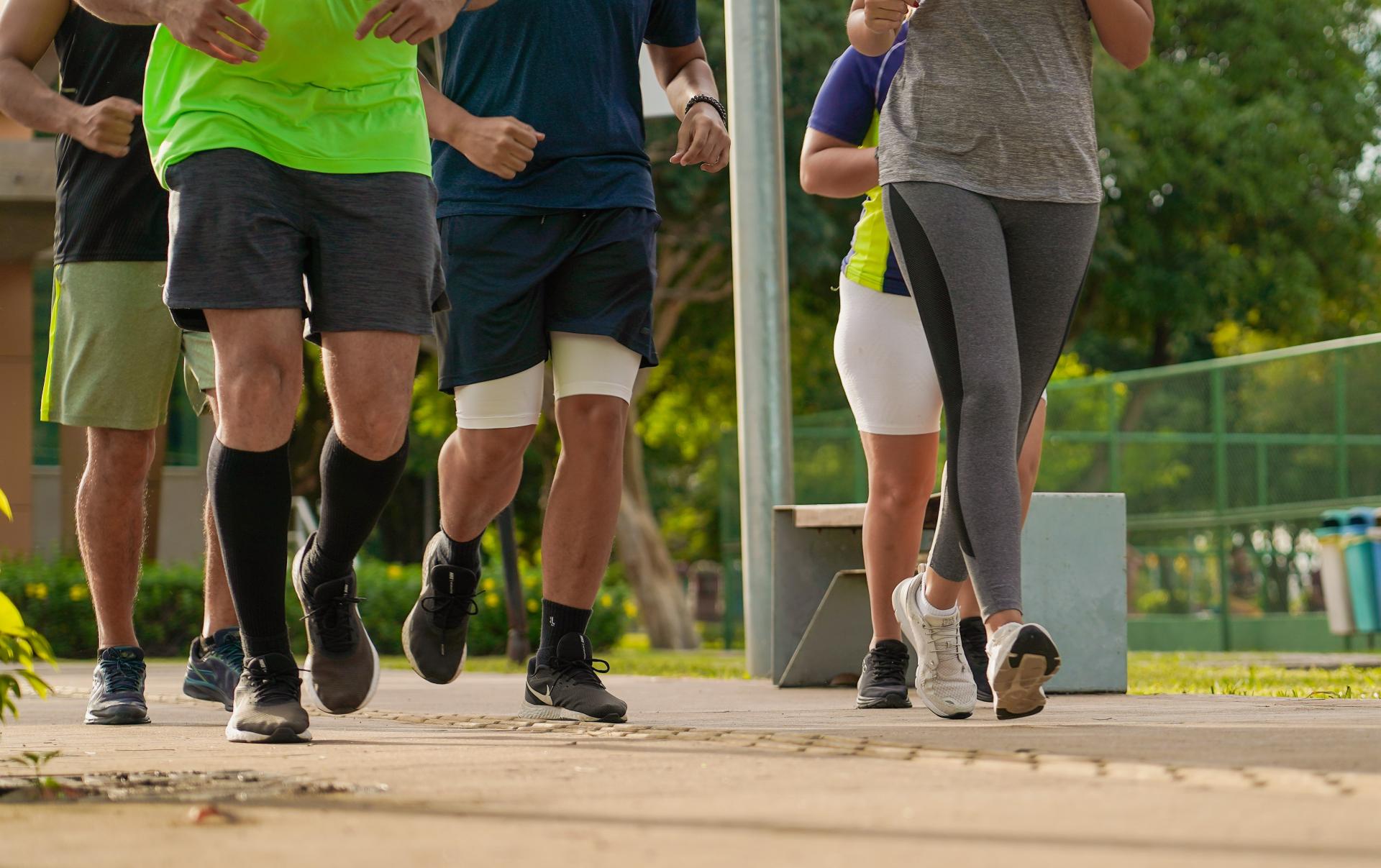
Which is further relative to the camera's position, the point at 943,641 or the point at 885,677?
the point at 885,677

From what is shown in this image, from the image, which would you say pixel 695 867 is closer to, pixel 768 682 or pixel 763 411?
pixel 768 682

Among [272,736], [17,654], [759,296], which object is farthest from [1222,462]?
[17,654]

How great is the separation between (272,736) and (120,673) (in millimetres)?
1252

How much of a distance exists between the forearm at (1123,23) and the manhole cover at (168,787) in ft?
8.10

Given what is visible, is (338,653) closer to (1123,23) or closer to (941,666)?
(941,666)

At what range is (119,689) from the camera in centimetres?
465

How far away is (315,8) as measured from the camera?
3.92 m

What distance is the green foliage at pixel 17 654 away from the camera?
261 centimetres

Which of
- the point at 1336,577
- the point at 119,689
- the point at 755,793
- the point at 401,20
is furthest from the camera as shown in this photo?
the point at 1336,577

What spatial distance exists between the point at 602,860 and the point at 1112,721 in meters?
2.16

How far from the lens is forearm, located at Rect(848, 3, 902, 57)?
4.36 metres

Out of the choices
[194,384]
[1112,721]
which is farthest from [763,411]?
[1112,721]

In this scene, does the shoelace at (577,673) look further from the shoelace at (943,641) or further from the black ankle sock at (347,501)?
the shoelace at (943,641)

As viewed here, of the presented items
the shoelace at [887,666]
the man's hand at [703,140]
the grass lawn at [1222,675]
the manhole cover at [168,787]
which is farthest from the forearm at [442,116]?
the grass lawn at [1222,675]
